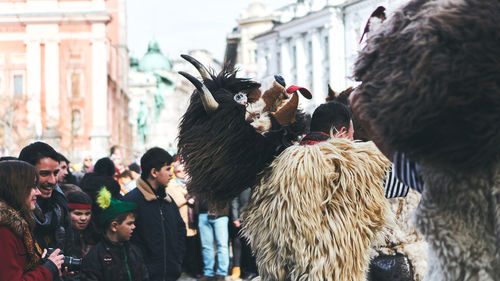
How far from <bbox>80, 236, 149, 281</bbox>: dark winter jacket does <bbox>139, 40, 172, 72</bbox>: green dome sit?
102 meters

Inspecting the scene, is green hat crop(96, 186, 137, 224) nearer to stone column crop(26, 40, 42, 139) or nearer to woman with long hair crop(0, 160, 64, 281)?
woman with long hair crop(0, 160, 64, 281)

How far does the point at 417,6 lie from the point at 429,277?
774 mm

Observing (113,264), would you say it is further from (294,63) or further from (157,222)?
(294,63)

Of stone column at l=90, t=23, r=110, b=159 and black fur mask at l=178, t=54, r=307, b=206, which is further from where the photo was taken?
stone column at l=90, t=23, r=110, b=159

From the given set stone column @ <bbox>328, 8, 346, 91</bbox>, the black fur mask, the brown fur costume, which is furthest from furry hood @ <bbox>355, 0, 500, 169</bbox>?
stone column @ <bbox>328, 8, 346, 91</bbox>

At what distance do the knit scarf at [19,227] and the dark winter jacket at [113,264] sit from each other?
1.28 metres

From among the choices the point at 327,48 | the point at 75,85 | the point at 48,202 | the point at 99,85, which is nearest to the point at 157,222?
the point at 48,202

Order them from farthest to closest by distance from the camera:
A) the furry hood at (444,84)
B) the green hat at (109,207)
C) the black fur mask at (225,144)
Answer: the green hat at (109,207), the black fur mask at (225,144), the furry hood at (444,84)

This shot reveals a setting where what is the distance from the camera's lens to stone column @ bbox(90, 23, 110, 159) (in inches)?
2222

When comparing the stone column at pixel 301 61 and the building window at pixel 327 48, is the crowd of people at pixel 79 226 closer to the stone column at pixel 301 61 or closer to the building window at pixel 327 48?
the building window at pixel 327 48

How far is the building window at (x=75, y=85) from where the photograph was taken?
187 feet

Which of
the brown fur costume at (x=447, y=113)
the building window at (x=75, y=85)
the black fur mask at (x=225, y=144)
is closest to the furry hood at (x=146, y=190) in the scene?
the black fur mask at (x=225, y=144)

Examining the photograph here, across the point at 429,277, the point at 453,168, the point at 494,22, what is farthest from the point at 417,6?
the point at 429,277

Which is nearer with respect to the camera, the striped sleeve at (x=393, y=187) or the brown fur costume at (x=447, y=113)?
the brown fur costume at (x=447, y=113)
